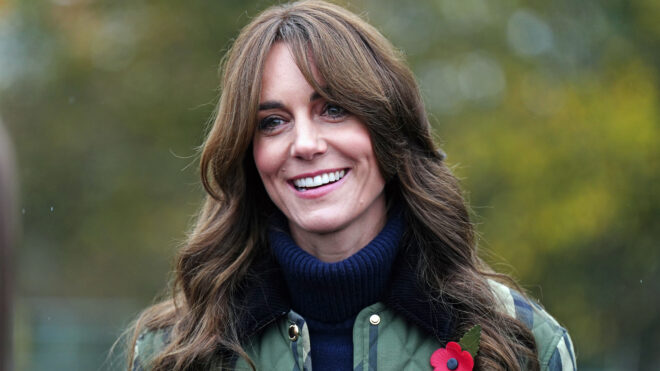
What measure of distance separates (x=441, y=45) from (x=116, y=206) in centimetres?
578

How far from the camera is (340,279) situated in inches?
114

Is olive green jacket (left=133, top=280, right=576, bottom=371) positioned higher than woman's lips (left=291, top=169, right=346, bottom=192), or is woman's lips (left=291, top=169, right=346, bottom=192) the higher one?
woman's lips (left=291, top=169, right=346, bottom=192)

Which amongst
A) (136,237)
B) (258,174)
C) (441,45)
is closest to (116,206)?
(136,237)

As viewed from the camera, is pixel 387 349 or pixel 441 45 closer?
pixel 387 349

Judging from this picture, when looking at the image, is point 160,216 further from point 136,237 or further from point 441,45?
point 441,45

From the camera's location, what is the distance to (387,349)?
283 centimetres

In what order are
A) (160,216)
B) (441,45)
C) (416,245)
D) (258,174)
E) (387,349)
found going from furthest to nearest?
(160,216)
(441,45)
(258,174)
(416,245)
(387,349)

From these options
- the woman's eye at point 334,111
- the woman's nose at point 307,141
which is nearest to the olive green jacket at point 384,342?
the woman's nose at point 307,141

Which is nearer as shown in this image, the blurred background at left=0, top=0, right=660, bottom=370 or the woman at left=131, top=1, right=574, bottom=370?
the woman at left=131, top=1, right=574, bottom=370

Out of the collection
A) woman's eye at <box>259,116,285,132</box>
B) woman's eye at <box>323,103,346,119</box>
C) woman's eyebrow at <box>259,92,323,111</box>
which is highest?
woman's eyebrow at <box>259,92,323,111</box>

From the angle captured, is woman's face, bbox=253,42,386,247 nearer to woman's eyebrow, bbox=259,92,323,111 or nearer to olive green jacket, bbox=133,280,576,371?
woman's eyebrow, bbox=259,92,323,111

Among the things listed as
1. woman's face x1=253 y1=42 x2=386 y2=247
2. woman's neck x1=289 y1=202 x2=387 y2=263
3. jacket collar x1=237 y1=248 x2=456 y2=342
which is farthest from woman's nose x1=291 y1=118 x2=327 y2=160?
jacket collar x1=237 y1=248 x2=456 y2=342

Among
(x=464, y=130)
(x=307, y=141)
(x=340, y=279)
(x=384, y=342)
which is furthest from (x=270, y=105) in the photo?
(x=464, y=130)

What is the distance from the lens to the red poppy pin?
9.05 ft
